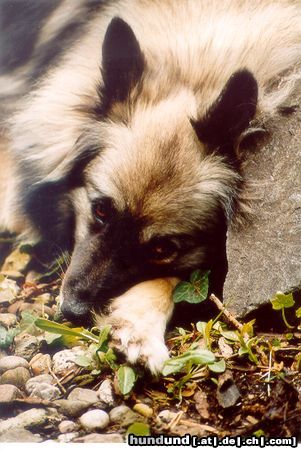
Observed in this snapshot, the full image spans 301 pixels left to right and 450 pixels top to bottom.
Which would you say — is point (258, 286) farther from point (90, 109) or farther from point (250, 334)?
point (90, 109)

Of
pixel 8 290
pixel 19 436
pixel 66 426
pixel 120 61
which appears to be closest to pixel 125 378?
pixel 66 426

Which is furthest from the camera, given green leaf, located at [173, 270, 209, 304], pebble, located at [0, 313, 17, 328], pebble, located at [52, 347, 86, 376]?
pebble, located at [0, 313, 17, 328]

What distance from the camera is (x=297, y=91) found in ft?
5.12

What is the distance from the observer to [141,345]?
4.71 ft

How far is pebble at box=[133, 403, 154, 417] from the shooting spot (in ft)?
4.33

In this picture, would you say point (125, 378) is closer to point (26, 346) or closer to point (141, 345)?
point (141, 345)

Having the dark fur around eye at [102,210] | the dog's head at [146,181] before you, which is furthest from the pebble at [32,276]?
the dark fur around eye at [102,210]

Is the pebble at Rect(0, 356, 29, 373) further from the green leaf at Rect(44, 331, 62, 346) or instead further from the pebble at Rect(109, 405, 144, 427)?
the pebble at Rect(109, 405, 144, 427)

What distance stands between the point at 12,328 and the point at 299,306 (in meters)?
0.81

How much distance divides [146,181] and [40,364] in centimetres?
A: 57

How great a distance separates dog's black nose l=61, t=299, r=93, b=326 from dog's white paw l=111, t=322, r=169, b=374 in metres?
0.16

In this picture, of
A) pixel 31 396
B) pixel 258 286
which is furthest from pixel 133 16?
pixel 31 396

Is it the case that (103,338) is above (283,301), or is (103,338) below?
below

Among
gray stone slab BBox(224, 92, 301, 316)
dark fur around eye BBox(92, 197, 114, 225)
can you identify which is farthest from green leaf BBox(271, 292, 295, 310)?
dark fur around eye BBox(92, 197, 114, 225)
